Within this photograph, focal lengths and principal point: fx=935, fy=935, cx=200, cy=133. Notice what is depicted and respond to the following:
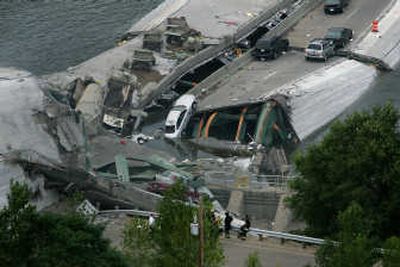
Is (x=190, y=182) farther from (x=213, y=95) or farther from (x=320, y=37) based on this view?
(x=320, y=37)

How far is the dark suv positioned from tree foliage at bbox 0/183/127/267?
31266 mm

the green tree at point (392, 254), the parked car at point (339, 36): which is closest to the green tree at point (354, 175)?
the green tree at point (392, 254)

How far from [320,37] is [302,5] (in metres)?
5.33

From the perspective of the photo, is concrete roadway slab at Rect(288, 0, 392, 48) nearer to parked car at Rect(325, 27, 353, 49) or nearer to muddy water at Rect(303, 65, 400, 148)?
parked car at Rect(325, 27, 353, 49)

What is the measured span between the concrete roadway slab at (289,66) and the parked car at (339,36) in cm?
96

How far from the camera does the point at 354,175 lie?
2527 cm

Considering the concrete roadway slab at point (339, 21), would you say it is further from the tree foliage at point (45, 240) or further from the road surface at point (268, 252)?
the tree foliage at point (45, 240)

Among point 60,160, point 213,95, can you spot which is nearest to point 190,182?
point 60,160

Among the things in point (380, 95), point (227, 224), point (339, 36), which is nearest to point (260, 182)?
point (227, 224)

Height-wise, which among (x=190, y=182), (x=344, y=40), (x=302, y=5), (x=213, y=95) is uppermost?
(x=302, y=5)

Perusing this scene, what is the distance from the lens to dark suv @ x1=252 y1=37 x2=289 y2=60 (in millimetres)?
48344

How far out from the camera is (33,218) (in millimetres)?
17625

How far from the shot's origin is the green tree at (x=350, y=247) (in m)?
17.4

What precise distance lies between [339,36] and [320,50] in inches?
90.1
